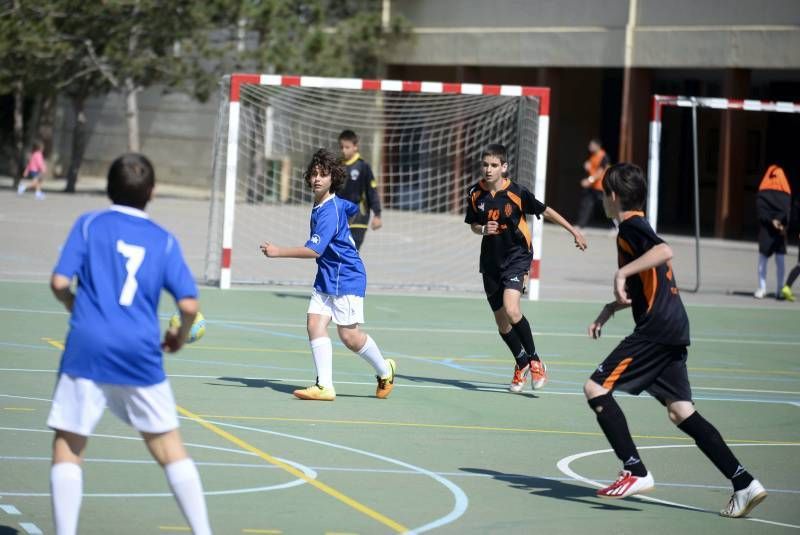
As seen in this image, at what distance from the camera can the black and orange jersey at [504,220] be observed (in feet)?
37.5

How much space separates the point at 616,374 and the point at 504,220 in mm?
3952

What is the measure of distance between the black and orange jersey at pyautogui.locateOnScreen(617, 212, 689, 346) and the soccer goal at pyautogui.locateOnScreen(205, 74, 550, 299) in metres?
10.2

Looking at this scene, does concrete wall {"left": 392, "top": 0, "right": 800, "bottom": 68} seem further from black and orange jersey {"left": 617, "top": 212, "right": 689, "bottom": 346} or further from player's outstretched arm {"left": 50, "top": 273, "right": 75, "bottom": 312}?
player's outstretched arm {"left": 50, "top": 273, "right": 75, "bottom": 312}

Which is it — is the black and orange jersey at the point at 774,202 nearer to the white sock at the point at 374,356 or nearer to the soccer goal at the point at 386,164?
the soccer goal at the point at 386,164

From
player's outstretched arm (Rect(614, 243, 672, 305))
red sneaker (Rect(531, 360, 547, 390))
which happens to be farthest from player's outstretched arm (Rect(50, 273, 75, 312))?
red sneaker (Rect(531, 360, 547, 390))

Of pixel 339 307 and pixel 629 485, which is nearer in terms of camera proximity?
pixel 629 485

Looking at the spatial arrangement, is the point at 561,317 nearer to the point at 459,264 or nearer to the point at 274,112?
the point at 459,264

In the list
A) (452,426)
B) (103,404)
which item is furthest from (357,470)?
Answer: (103,404)

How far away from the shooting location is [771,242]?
19.5 metres

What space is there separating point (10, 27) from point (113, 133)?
12.6 meters

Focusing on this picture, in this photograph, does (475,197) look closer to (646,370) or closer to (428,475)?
(428,475)

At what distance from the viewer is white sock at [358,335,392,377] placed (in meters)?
10.5

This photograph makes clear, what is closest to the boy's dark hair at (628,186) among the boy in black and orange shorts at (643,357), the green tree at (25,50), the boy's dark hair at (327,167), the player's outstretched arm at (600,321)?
the boy in black and orange shorts at (643,357)

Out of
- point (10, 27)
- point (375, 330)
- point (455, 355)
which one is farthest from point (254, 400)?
point (10, 27)
